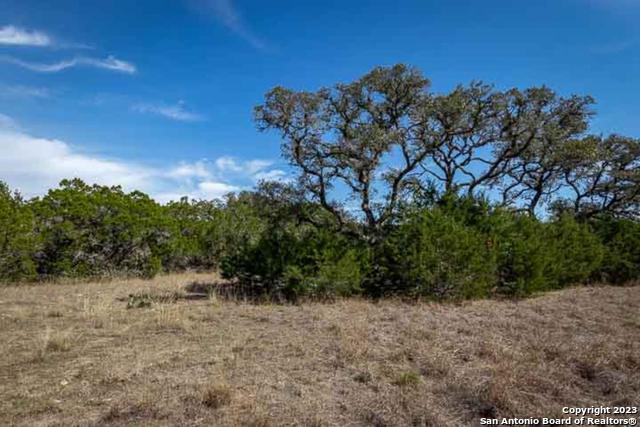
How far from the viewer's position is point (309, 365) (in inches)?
227

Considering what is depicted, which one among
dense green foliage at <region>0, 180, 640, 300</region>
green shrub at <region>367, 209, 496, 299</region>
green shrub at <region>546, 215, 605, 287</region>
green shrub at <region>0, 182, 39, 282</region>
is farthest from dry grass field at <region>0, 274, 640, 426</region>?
green shrub at <region>0, 182, 39, 282</region>

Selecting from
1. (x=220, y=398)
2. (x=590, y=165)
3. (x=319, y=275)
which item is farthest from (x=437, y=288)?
(x=590, y=165)

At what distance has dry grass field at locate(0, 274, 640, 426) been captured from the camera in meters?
4.27

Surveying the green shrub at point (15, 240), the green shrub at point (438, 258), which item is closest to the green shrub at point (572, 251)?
the green shrub at point (438, 258)

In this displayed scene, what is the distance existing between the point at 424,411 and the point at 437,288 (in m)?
7.66

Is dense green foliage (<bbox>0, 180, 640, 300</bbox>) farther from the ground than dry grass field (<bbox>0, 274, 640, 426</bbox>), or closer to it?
farther from the ground

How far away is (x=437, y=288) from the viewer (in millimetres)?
11625

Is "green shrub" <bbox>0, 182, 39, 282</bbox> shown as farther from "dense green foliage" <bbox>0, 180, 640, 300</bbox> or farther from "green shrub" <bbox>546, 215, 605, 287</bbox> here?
"green shrub" <bbox>546, 215, 605, 287</bbox>

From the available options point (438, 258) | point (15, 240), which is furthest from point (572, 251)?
point (15, 240)

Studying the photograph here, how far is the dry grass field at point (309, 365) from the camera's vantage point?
4.27m

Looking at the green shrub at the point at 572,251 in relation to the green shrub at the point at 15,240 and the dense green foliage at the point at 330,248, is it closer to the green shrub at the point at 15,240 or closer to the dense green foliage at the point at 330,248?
the dense green foliage at the point at 330,248

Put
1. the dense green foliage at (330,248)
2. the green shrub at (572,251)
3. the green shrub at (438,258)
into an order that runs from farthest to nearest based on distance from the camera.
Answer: the green shrub at (572,251), the dense green foliage at (330,248), the green shrub at (438,258)

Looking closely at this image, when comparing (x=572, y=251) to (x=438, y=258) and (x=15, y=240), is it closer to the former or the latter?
(x=438, y=258)

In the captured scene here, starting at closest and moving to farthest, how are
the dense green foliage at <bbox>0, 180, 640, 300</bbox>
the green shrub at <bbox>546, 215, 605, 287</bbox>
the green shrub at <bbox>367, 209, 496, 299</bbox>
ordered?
the green shrub at <bbox>367, 209, 496, 299</bbox>
the dense green foliage at <bbox>0, 180, 640, 300</bbox>
the green shrub at <bbox>546, 215, 605, 287</bbox>
